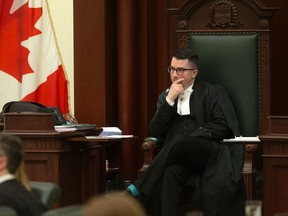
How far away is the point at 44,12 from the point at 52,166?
2105mm

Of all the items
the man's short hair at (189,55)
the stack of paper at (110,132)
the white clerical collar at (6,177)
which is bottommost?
the white clerical collar at (6,177)

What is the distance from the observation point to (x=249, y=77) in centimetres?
648

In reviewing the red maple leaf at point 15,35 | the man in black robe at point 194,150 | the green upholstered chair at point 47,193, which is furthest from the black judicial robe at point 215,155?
the green upholstered chair at point 47,193

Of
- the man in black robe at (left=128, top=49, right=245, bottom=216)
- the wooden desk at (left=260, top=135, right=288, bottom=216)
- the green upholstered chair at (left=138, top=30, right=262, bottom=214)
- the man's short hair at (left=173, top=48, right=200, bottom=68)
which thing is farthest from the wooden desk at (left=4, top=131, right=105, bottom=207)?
the wooden desk at (left=260, top=135, right=288, bottom=216)

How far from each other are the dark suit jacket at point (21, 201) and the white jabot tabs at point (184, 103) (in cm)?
279

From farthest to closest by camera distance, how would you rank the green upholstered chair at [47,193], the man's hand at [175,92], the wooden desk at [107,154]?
the wooden desk at [107,154] → the man's hand at [175,92] → the green upholstered chair at [47,193]

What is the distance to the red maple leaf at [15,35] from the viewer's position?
7312mm

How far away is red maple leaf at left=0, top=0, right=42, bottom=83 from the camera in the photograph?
7.31 meters

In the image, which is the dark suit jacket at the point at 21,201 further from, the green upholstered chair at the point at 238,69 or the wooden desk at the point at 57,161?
the green upholstered chair at the point at 238,69

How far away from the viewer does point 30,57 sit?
24.0 feet

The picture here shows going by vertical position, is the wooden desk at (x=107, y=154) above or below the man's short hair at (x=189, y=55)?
below

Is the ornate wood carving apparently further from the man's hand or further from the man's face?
the man's hand

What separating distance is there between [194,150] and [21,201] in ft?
8.17

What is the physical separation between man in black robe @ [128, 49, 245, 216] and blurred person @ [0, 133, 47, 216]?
212 cm
